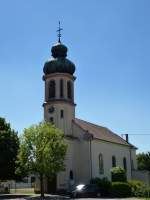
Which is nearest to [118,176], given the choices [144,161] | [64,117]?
[64,117]

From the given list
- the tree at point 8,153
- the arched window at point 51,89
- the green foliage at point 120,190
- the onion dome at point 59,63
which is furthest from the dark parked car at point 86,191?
the onion dome at point 59,63

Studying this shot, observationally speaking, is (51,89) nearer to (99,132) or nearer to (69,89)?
(69,89)

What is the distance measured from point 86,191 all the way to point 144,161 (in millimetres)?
54487

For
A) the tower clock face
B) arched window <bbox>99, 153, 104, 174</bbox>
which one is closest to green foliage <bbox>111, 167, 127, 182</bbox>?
arched window <bbox>99, 153, 104, 174</bbox>

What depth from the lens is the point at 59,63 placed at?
5169 cm

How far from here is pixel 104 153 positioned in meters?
53.7

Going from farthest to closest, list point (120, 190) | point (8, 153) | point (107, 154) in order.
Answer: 1. point (107, 154)
2. point (8, 153)
3. point (120, 190)

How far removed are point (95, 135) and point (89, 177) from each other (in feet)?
20.5

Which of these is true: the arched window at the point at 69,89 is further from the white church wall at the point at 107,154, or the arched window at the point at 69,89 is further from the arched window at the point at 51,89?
the white church wall at the point at 107,154

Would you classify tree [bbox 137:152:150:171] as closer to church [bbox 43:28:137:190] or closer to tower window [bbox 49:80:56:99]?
church [bbox 43:28:137:190]

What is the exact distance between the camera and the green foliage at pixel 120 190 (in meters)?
43.2

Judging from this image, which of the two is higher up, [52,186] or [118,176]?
[118,176]

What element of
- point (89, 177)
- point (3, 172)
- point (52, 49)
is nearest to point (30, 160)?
point (3, 172)

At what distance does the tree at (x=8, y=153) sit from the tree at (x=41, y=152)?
4485 mm
